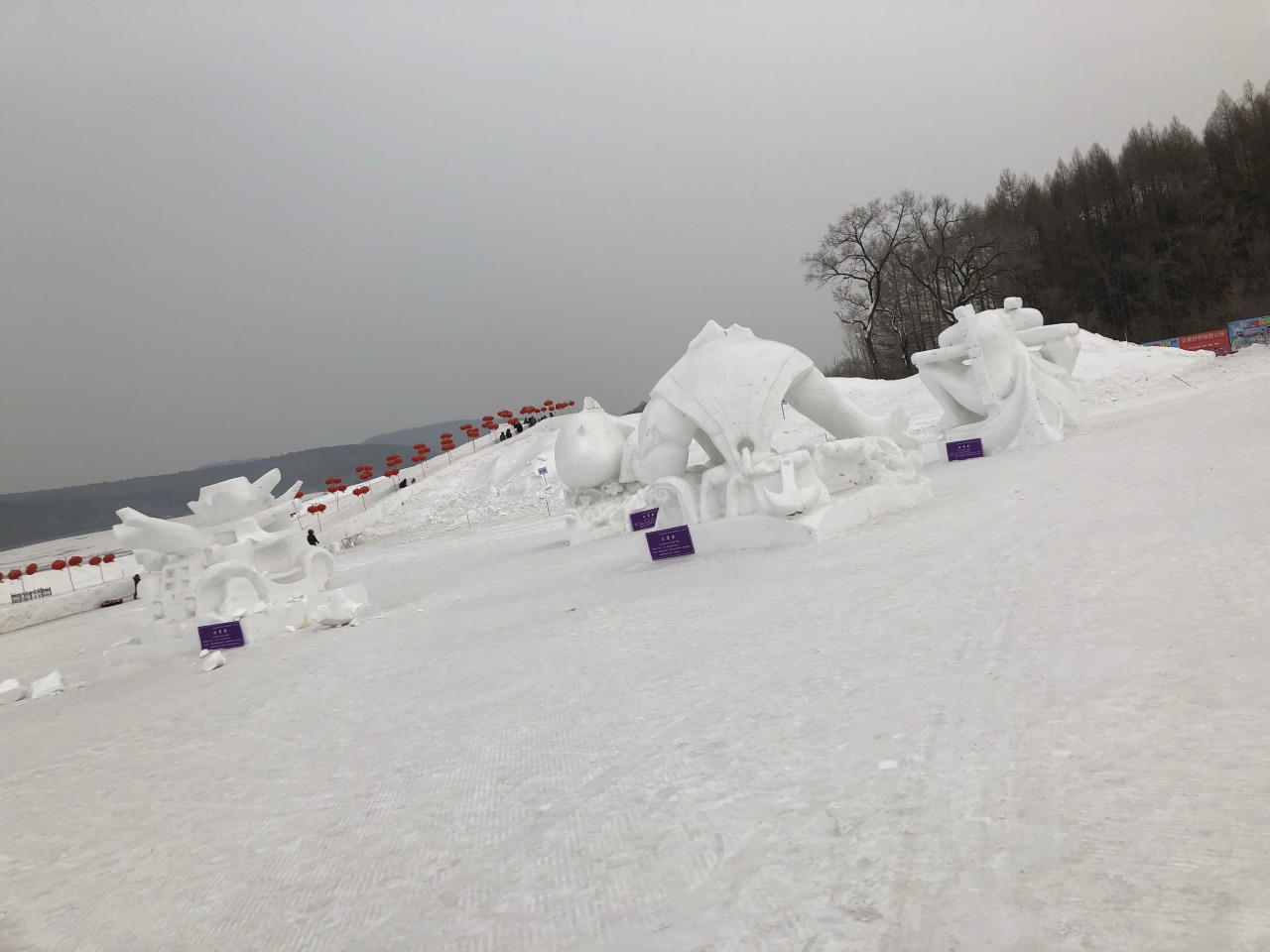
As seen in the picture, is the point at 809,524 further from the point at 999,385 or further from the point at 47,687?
the point at 47,687

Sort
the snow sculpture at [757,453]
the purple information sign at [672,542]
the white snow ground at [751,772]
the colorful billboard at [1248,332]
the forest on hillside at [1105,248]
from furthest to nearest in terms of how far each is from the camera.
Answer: the forest on hillside at [1105,248]
the colorful billboard at [1248,332]
the purple information sign at [672,542]
the snow sculpture at [757,453]
the white snow ground at [751,772]

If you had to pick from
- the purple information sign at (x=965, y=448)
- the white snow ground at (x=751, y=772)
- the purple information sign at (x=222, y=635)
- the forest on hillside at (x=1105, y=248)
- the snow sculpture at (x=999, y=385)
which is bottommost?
the white snow ground at (x=751, y=772)

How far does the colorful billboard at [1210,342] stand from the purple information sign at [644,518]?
17041 mm

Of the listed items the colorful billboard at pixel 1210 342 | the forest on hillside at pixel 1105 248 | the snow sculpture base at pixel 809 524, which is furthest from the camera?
the forest on hillside at pixel 1105 248

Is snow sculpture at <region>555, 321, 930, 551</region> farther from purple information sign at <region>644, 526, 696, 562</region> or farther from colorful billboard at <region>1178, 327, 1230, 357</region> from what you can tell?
colorful billboard at <region>1178, 327, 1230, 357</region>

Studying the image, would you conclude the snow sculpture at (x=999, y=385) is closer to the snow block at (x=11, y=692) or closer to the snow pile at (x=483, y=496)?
the snow pile at (x=483, y=496)

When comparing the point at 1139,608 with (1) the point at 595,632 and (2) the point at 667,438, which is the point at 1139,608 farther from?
(2) the point at 667,438

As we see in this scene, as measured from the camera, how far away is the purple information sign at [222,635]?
7.19m

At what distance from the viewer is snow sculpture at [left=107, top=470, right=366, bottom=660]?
295 inches

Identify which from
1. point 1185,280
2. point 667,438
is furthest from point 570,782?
point 1185,280

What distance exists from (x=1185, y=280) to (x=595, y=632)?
33134mm

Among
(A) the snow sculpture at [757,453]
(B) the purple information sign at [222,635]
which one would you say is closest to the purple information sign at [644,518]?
(A) the snow sculpture at [757,453]

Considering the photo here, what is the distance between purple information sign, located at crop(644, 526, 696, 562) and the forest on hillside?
23489 mm

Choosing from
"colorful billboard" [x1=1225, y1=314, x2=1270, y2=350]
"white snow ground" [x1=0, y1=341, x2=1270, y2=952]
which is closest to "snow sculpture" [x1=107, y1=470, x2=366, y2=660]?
"white snow ground" [x1=0, y1=341, x2=1270, y2=952]
